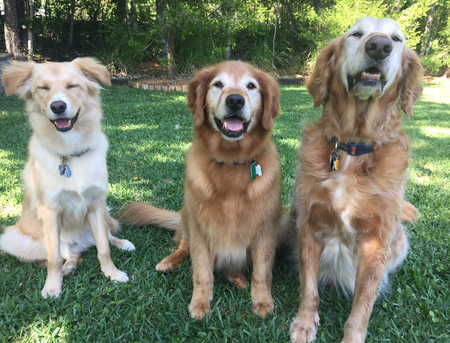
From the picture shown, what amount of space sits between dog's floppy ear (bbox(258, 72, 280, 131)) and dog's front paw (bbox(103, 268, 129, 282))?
1.59m

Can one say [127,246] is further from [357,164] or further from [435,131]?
[435,131]

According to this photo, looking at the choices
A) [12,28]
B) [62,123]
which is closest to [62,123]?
[62,123]

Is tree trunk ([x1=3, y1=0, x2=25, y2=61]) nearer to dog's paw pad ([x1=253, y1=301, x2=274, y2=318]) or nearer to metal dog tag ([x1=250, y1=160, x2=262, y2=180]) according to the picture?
metal dog tag ([x1=250, y1=160, x2=262, y2=180])

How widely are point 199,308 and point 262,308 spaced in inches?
16.8

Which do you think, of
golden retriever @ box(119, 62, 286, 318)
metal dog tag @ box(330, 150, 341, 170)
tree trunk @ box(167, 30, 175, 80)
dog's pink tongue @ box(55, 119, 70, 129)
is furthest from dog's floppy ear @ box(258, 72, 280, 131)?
tree trunk @ box(167, 30, 175, 80)

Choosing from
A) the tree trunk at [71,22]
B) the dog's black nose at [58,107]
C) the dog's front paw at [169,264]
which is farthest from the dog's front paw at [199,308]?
the tree trunk at [71,22]

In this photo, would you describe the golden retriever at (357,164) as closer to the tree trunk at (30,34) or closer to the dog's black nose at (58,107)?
the dog's black nose at (58,107)

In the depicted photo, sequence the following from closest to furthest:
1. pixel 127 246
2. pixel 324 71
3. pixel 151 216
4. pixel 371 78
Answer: pixel 371 78 → pixel 324 71 → pixel 127 246 → pixel 151 216

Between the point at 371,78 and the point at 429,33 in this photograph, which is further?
the point at 429,33

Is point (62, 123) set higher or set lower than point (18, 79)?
lower

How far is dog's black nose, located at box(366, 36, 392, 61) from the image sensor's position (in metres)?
1.67

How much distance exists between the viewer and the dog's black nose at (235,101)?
2084 millimetres

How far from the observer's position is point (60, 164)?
227 cm

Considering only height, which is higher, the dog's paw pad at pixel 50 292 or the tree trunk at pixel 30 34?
the tree trunk at pixel 30 34
